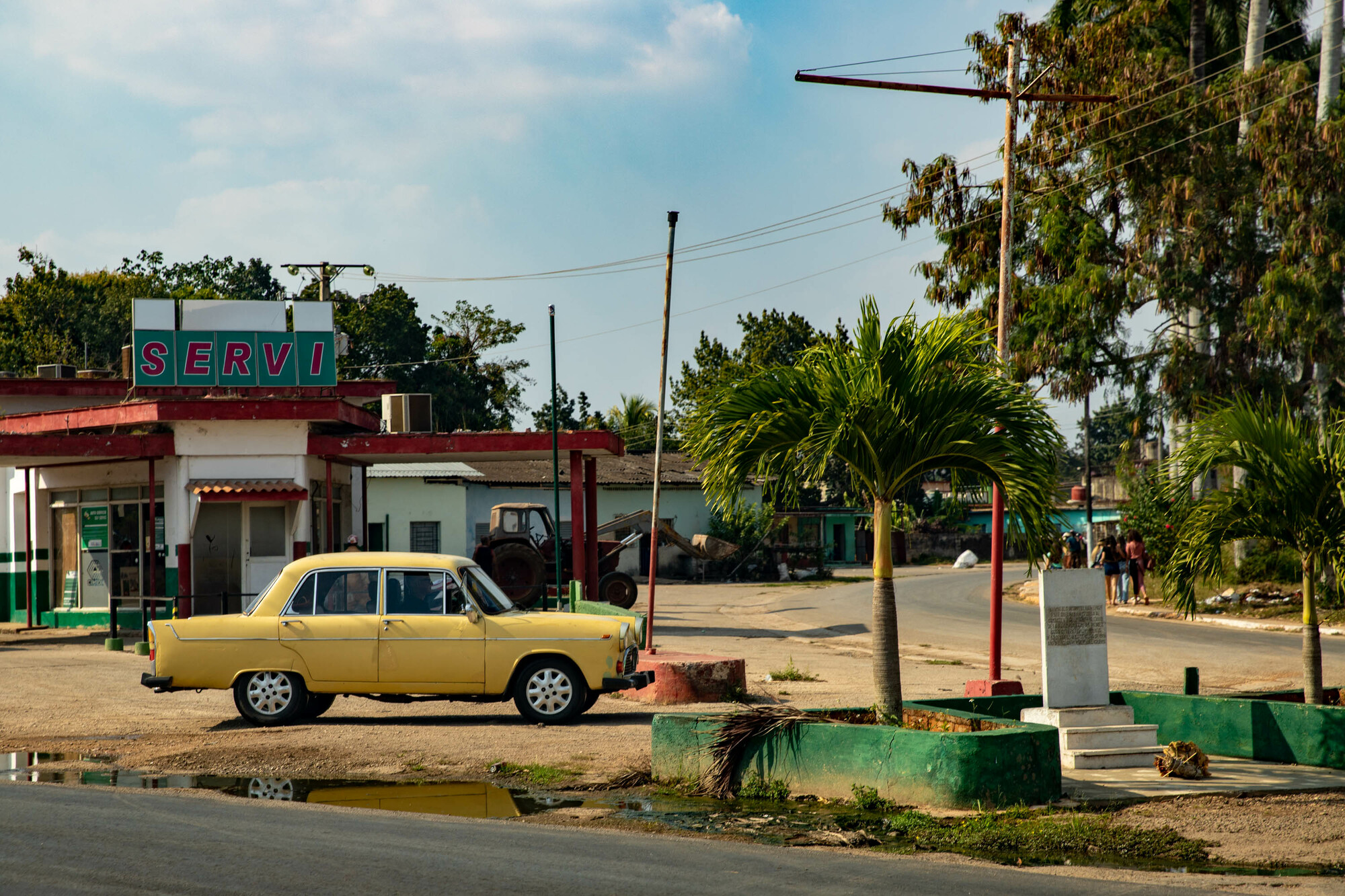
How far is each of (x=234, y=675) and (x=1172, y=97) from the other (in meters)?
25.3

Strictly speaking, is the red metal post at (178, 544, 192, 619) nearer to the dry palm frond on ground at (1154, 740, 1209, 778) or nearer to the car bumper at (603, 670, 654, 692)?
the car bumper at (603, 670, 654, 692)

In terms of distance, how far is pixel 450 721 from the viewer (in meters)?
12.9

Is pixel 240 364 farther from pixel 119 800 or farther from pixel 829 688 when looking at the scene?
pixel 119 800

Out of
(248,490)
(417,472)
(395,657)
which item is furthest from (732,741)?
(417,472)

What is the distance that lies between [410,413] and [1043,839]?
63.5ft

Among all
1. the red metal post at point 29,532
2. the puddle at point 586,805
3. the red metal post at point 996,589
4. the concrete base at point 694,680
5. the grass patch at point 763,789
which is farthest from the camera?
the red metal post at point 29,532

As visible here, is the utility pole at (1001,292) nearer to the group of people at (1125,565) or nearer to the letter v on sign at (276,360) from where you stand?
the letter v on sign at (276,360)

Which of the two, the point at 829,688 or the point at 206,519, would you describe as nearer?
the point at 829,688

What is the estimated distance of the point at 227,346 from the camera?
78.5 feet

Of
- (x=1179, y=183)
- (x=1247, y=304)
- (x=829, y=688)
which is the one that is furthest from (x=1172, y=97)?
(x=829, y=688)

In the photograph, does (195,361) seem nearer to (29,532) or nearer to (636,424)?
(29,532)

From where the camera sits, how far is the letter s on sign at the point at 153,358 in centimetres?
2353

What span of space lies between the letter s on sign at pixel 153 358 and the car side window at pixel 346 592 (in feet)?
41.8

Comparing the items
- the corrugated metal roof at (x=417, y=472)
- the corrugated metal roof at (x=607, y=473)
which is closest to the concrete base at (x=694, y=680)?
the corrugated metal roof at (x=417, y=472)
